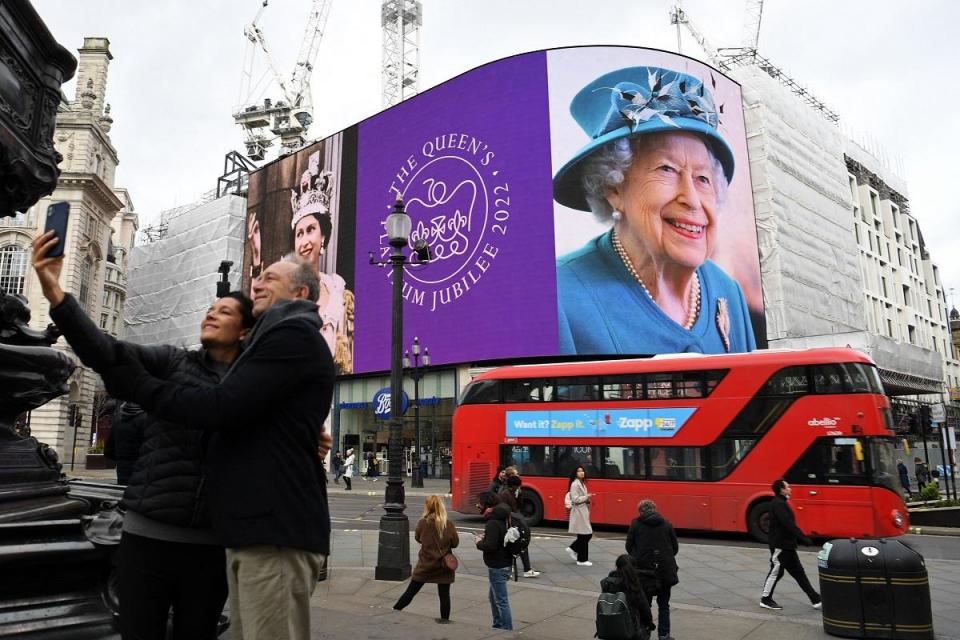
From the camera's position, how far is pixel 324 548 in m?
2.34

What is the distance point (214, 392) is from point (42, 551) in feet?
7.92

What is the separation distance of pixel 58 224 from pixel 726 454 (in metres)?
14.5

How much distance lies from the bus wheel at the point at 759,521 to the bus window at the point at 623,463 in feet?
8.03

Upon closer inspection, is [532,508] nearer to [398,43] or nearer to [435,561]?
[435,561]

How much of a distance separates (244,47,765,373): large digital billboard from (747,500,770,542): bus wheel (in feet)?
58.3

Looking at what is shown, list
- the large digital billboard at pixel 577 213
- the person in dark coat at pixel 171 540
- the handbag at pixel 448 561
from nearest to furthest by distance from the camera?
the person in dark coat at pixel 171 540 < the handbag at pixel 448 561 < the large digital billboard at pixel 577 213

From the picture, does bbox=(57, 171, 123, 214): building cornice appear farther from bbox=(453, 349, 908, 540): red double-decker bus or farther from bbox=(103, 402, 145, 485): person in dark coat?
bbox=(103, 402, 145, 485): person in dark coat

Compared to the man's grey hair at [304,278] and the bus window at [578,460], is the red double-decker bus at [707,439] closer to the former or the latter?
the bus window at [578,460]

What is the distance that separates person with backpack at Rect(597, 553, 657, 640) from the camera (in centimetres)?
502

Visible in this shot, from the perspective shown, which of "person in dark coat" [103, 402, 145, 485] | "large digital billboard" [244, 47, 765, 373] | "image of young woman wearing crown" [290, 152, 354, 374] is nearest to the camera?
"person in dark coat" [103, 402, 145, 485]

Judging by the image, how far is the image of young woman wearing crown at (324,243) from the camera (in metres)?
40.5

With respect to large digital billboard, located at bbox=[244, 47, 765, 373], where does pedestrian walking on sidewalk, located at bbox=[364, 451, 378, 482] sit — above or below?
below

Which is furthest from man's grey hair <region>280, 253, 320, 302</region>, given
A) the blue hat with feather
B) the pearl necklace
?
the blue hat with feather

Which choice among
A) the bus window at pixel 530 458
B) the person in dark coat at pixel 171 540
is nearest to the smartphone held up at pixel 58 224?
the person in dark coat at pixel 171 540
